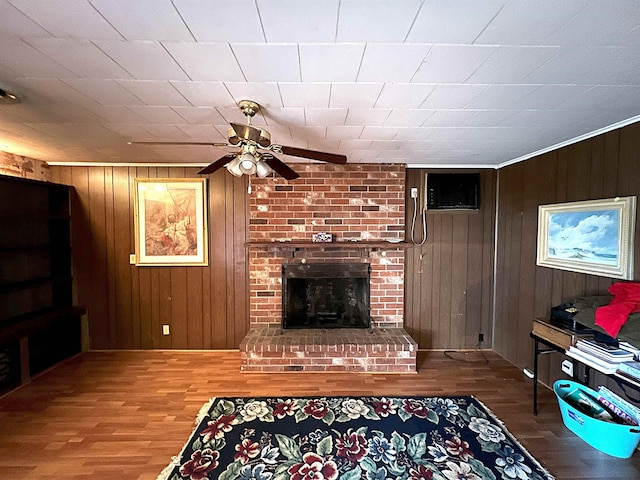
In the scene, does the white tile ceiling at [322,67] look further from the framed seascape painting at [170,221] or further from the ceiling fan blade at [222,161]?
the framed seascape painting at [170,221]

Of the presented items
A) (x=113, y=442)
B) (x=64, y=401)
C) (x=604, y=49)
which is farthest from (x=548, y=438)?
(x=64, y=401)

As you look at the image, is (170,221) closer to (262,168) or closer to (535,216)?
(262,168)

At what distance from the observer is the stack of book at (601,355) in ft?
5.83

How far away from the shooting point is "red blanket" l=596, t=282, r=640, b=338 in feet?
5.75

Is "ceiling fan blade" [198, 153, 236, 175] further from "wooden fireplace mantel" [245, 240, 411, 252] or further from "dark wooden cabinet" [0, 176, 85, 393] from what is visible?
"dark wooden cabinet" [0, 176, 85, 393]

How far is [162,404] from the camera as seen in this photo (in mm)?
2525

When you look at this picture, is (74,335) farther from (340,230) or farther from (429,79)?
(429,79)

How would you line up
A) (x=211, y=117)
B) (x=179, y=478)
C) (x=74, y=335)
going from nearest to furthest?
(x=179, y=478) → (x=211, y=117) → (x=74, y=335)

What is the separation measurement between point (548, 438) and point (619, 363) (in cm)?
80

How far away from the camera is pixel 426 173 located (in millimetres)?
3584

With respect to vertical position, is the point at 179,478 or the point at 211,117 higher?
the point at 211,117

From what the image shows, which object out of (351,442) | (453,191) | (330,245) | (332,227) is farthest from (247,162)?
(453,191)

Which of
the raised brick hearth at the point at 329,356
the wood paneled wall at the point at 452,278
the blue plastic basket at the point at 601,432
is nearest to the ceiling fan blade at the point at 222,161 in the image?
the raised brick hearth at the point at 329,356

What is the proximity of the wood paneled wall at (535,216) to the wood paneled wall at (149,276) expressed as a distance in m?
3.19
